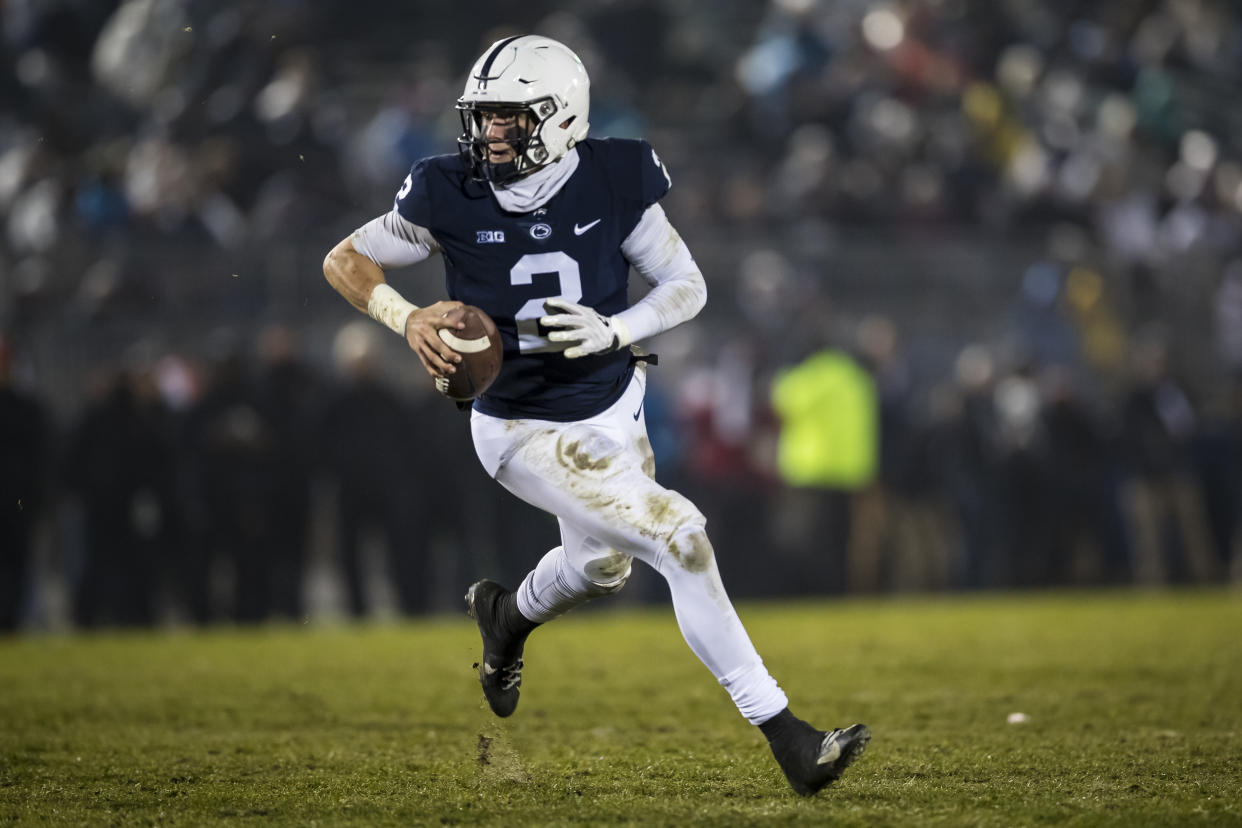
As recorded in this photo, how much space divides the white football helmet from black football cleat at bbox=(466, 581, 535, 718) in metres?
1.47

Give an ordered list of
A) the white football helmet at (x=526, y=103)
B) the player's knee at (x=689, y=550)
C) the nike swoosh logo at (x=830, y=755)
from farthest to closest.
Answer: the white football helmet at (x=526, y=103), the player's knee at (x=689, y=550), the nike swoosh logo at (x=830, y=755)

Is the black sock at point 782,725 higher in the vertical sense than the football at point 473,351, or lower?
lower

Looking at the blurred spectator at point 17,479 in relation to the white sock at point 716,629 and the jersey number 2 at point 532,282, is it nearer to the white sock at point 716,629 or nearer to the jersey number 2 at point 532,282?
the jersey number 2 at point 532,282

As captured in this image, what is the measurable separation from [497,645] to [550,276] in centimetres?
137

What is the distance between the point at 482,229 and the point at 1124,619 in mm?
6199

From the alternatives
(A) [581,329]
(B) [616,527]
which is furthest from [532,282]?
(B) [616,527]

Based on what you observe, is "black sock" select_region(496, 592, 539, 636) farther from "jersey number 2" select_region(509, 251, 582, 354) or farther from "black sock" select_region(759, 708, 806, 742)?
"black sock" select_region(759, 708, 806, 742)

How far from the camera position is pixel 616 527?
4.21 meters

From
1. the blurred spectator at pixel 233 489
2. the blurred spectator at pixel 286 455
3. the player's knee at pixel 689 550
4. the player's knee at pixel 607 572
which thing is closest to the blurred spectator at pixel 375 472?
the blurred spectator at pixel 286 455

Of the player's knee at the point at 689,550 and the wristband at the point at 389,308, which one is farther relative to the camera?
the wristband at the point at 389,308

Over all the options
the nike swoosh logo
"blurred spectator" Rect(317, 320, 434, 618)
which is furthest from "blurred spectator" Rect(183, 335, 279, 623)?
the nike swoosh logo

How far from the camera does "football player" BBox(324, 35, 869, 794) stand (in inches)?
171

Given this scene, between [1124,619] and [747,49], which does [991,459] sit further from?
[747,49]

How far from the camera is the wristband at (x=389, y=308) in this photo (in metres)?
4.48
